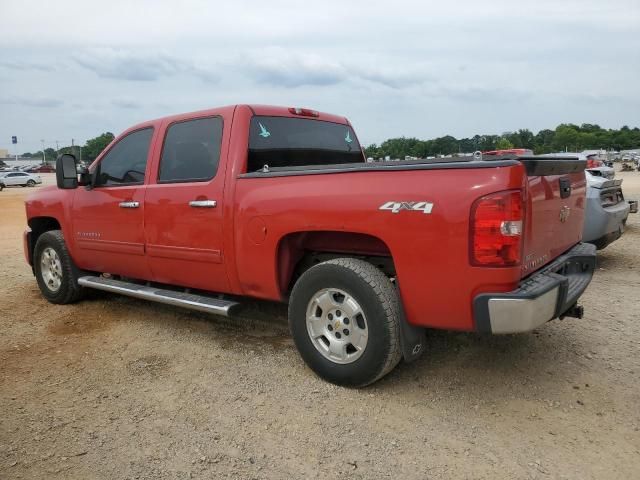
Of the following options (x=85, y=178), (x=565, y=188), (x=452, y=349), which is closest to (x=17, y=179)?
(x=85, y=178)

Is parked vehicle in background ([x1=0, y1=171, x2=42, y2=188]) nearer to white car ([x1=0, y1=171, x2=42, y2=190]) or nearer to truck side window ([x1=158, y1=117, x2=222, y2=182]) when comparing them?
white car ([x1=0, y1=171, x2=42, y2=190])

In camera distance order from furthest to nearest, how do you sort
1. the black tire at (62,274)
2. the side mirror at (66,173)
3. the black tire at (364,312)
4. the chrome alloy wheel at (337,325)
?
the black tire at (62,274), the side mirror at (66,173), the chrome alloy wheel at (337,325), the black tire at (364,312)

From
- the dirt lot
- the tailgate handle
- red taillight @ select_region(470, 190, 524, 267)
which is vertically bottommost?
the dirt lot

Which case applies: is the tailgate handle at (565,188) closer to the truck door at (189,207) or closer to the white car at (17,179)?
the truck door at (189,207)

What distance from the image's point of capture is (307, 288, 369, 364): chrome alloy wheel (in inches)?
131

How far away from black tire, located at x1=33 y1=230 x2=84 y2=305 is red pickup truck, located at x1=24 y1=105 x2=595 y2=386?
216 millimetres

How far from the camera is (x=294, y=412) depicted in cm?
323

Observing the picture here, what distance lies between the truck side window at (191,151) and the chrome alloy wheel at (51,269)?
6.63ft

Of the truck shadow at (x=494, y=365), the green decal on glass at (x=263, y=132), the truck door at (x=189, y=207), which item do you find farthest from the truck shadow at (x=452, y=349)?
the green decal on glass at (x=263, y=132)

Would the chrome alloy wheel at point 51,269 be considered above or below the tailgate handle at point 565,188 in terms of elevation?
below

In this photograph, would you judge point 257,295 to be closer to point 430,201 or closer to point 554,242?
point 430,201

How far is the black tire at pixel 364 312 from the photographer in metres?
3.18

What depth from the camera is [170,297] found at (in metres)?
Answer: 4.37

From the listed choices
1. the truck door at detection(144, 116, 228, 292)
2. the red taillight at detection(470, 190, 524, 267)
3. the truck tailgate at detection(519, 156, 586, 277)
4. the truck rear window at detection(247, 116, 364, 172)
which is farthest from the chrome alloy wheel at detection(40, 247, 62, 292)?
the truck tailgate at detection(519, 156, 586, 277)
